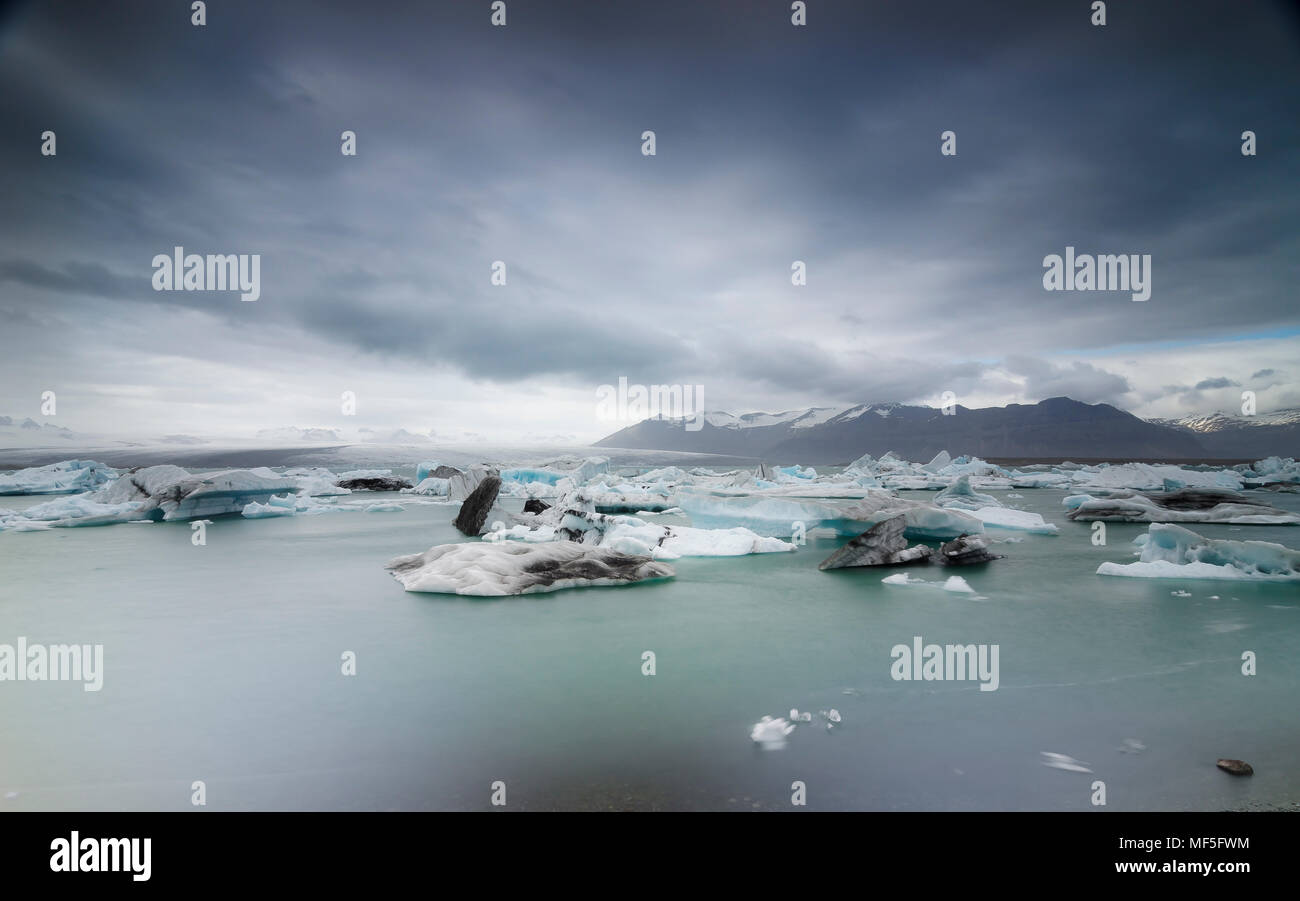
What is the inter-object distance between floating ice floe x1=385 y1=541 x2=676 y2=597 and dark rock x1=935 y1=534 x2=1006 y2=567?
444cm

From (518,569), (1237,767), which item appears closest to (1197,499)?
(1237,767)

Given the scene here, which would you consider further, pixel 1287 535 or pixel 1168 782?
pixel 1287 535

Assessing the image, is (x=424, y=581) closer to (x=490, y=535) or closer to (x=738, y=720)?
(x=490, y=535)

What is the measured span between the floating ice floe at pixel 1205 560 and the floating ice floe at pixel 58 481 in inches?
1461

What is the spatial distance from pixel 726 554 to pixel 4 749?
8323 mm

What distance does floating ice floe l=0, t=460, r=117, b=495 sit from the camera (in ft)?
88.9

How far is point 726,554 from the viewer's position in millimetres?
9898

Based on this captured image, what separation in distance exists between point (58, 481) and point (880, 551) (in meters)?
38.7

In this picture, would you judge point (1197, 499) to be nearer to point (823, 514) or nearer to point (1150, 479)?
point (1150, 479)

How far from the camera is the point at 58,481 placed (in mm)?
28594

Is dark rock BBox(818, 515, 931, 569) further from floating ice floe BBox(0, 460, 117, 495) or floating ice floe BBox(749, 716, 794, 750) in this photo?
floating ice floe BBox(0, 460, 117, 495)

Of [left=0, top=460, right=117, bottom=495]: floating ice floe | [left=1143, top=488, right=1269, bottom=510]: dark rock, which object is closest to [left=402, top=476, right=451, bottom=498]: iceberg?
[left=0, top=460, right=117, bottom=495]: floating ice floe

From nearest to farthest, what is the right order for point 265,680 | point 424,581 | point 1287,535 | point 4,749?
point 4,749
point 265,680
point 424,581
point 1287,535
